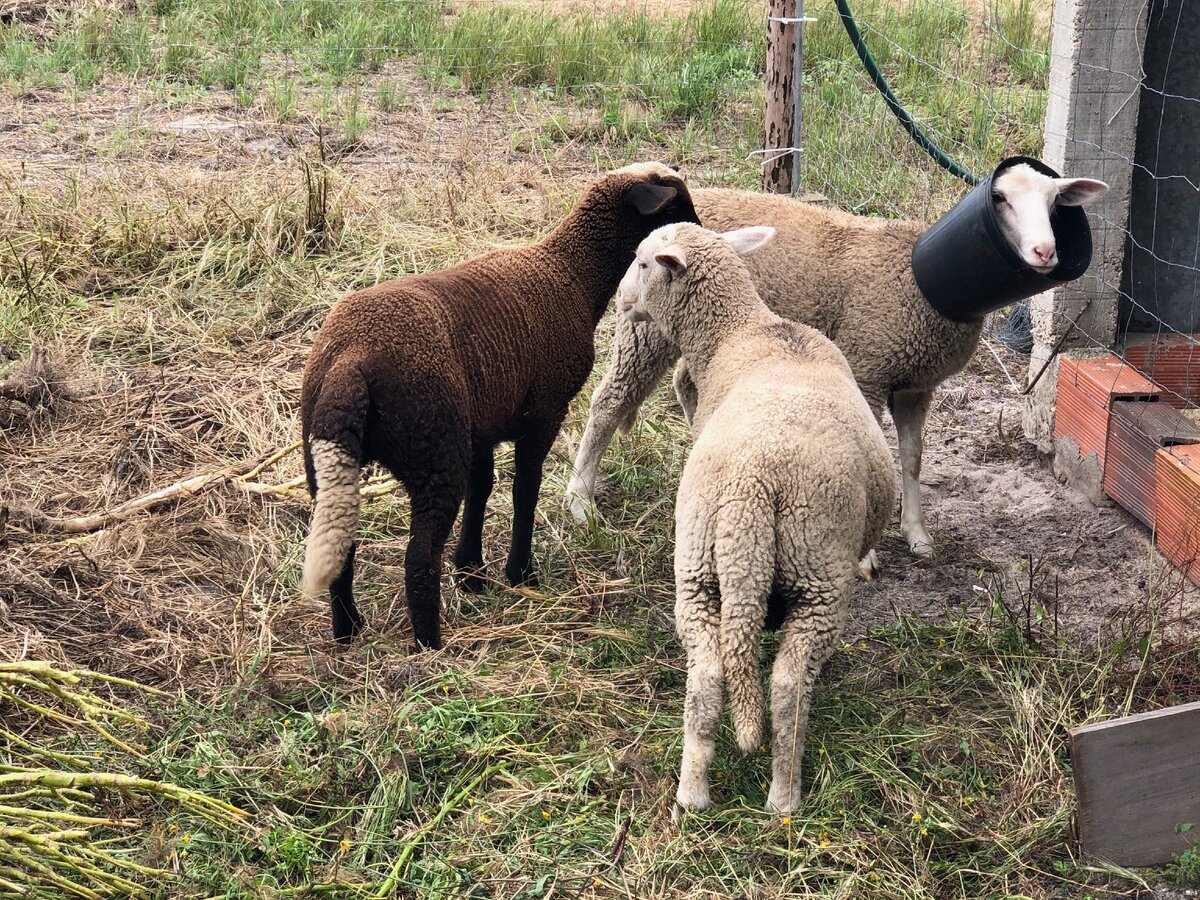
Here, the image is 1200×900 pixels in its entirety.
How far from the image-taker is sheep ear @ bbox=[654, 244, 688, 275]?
421cm

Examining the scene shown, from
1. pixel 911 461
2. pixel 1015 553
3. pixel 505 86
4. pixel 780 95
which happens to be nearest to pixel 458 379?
pixel 911 461

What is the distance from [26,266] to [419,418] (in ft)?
12.5

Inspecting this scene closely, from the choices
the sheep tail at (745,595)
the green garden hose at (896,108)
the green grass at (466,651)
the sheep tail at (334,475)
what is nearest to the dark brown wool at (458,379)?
the sheep tail at (334,475)

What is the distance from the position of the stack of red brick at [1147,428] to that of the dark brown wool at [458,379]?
2001mm

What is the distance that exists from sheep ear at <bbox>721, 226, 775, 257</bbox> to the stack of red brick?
5.95ft

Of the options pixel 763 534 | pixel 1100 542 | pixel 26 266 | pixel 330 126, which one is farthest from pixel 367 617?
pixel 330 126

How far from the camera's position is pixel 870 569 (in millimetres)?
5066

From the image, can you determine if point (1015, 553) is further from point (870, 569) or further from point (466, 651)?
point (466, 651)

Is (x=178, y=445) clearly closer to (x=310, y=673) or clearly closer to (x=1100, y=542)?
(x=310, y=673)

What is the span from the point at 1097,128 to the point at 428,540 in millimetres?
3460

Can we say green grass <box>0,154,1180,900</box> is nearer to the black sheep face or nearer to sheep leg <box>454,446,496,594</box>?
sheep leg <box>454,446,496,594</box>

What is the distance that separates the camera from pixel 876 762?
3.73 m

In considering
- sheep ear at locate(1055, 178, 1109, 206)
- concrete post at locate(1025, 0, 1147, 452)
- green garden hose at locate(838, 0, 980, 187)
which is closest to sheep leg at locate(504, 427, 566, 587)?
sheep ear at locate(1055, 178, 1109, 206)

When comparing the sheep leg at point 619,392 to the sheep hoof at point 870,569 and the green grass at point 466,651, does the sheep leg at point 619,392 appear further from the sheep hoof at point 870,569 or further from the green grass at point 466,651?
the sheep hoof at point 870,569
